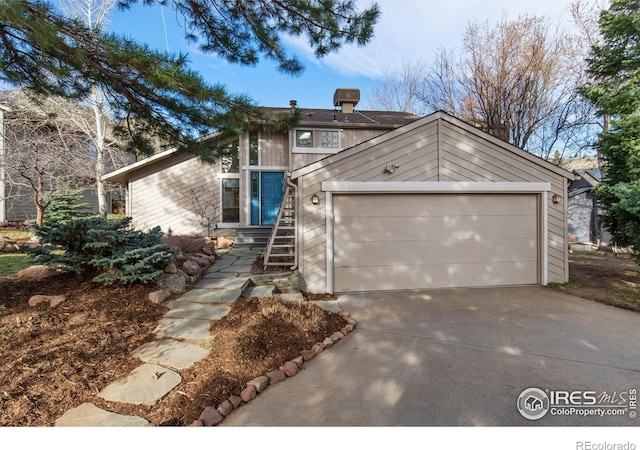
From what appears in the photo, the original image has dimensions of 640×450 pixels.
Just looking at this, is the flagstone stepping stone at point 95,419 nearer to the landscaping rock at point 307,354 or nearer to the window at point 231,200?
the landscaping rock at point 307,354

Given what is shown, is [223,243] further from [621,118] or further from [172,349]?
[621,118]

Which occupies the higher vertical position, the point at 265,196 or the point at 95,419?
the point at 265,196

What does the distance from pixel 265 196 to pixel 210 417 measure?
31.1 feet

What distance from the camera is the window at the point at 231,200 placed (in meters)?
11.2

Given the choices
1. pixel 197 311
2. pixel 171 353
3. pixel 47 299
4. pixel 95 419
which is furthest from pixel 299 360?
pixel 47 299

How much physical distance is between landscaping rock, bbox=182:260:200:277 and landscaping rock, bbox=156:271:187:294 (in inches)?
22.7

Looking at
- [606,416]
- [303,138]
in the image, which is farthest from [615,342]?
[303,138]

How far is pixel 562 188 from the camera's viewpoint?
618 centimetres

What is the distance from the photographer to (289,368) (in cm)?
288

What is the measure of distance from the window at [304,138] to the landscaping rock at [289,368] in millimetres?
9212

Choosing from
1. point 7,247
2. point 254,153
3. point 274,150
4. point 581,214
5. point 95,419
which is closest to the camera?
point 95,419

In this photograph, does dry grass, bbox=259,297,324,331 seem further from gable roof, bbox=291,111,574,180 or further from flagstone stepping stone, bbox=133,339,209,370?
gable roof, bbox=291,111,574,180

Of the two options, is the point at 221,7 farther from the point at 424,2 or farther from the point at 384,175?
the point at 384,175

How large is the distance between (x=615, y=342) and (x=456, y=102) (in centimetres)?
1063
